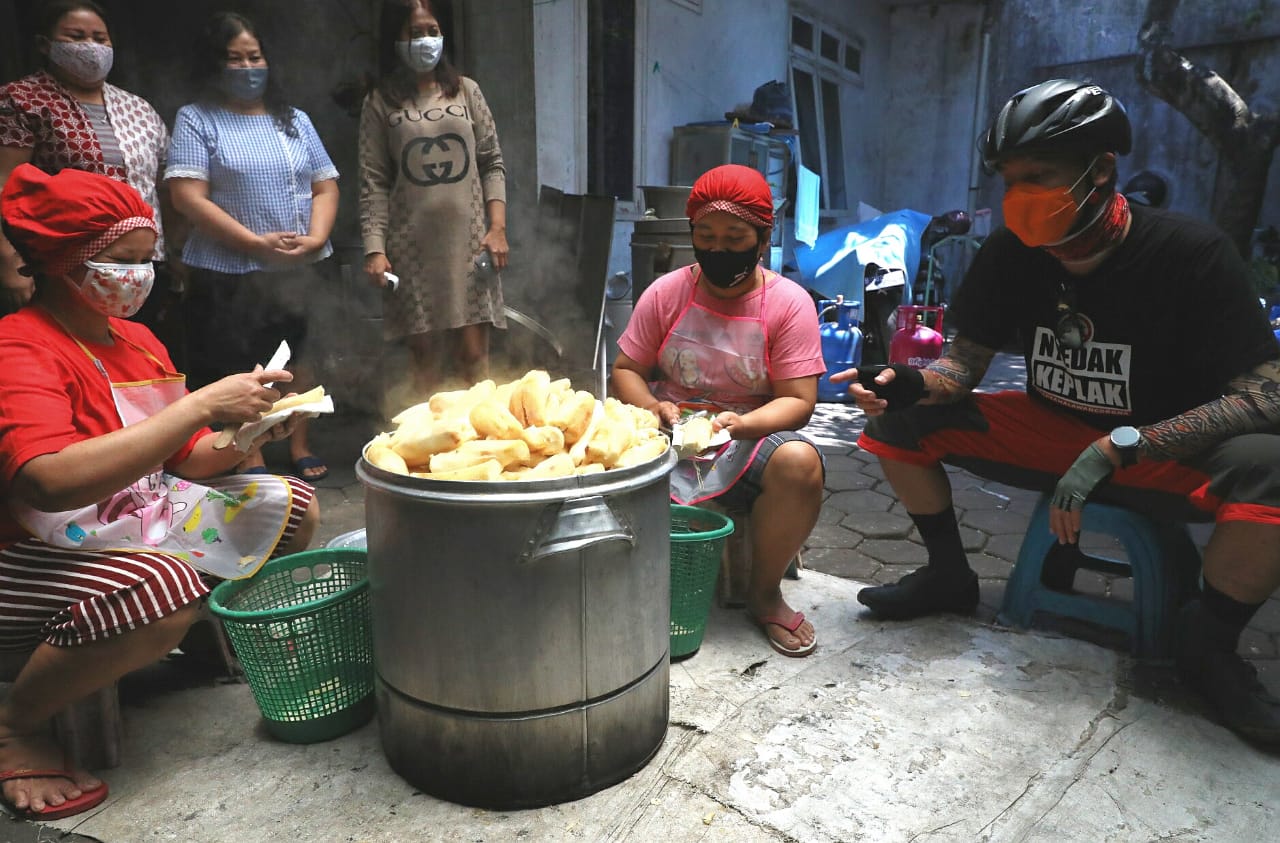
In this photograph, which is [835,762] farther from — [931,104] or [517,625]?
[931,104]

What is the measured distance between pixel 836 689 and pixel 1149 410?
4.57ft

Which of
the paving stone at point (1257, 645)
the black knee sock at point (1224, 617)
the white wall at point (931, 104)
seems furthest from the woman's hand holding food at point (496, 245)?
the white wall at point (931, 104)

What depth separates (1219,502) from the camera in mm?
2555

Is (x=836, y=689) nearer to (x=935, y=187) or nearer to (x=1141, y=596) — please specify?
(x=1141, y=596)

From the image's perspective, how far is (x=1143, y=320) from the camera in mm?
2771

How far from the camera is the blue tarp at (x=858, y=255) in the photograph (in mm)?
9039

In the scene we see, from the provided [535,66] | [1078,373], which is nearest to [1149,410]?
[1078,373]

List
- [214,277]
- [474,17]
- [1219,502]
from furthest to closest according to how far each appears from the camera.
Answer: [474,17]
[214,277]
[1219,502]

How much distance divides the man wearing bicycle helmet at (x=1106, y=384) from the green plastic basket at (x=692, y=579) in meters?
0.76

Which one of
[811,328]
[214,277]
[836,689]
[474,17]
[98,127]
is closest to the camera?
[836,689]

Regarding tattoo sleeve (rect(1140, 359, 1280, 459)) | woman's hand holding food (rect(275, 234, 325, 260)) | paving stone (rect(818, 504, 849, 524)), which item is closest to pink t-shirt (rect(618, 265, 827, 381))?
tattoo sleeve (rect(1140, 359, 1280, 459))

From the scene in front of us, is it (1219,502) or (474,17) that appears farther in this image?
(474,17)

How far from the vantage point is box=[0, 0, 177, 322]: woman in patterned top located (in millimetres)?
3391

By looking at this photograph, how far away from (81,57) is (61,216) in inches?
71.7
